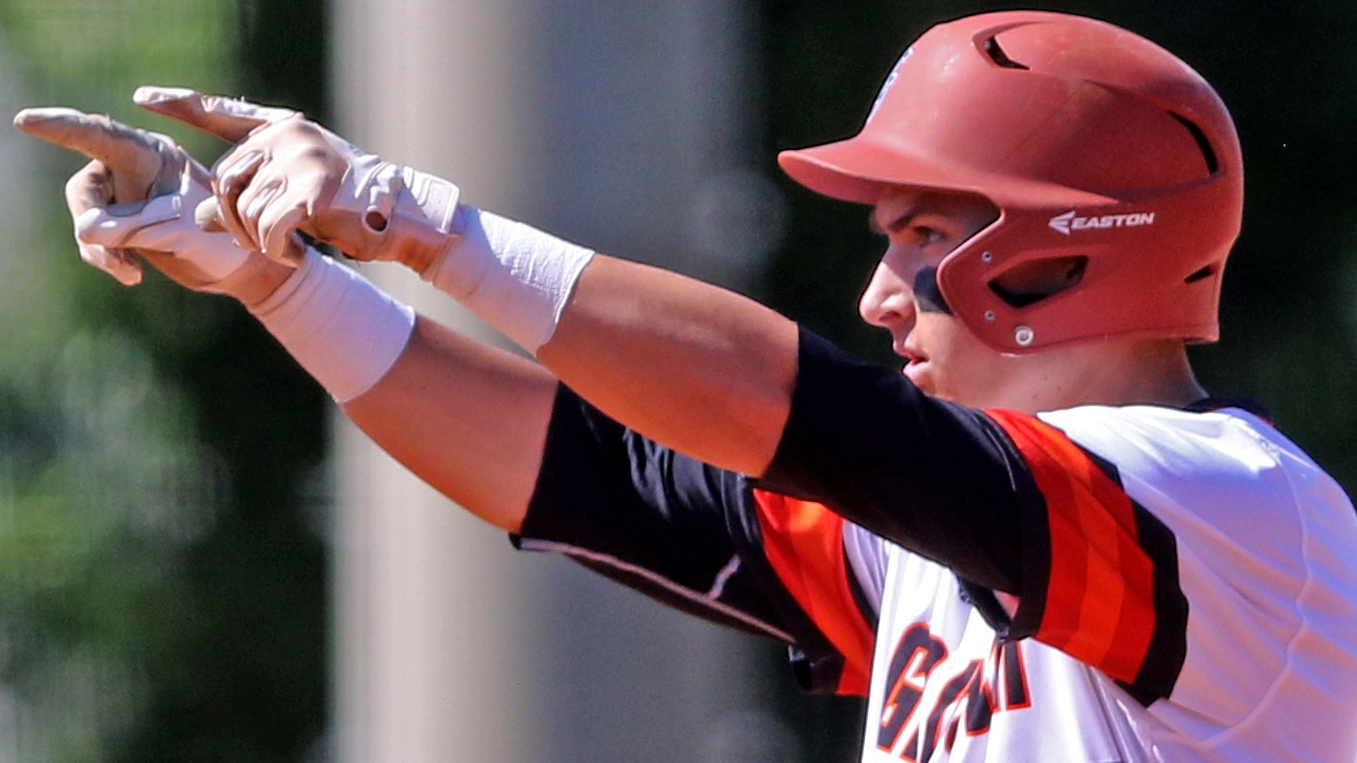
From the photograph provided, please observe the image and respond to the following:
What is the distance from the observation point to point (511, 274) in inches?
70.6

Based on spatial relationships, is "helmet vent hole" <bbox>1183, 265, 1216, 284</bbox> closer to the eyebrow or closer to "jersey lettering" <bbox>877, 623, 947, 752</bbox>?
the eyebrow

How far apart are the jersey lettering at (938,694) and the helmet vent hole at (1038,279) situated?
0.39 meters

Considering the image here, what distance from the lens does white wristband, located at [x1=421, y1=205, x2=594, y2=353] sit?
5.81ft

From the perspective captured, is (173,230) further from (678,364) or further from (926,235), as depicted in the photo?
(926,235)

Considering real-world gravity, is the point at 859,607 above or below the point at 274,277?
below

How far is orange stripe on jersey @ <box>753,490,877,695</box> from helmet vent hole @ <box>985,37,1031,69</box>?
1.89ft

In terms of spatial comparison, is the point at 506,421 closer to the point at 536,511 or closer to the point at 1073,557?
the point at 536,511

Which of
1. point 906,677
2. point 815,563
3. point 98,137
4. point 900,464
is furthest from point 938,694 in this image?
point 98,137

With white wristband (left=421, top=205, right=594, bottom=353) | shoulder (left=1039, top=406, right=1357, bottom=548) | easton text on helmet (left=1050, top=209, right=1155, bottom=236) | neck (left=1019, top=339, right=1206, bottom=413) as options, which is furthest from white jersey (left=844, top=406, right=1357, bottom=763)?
white wristband (left=421, top=205, right=594, bottom=353)

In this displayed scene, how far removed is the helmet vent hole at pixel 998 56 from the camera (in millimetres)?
2230

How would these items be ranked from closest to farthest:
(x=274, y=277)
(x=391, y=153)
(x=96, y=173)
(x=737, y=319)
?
1. (x=737, y=319)
2. (x=96, y=173)
3. (x=274, y=277)
4. (x=391, y=153)

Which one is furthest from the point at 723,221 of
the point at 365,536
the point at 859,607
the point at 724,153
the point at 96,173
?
the point at 96,173

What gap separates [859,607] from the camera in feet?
7.89

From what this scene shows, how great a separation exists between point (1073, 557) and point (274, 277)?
975 mm
